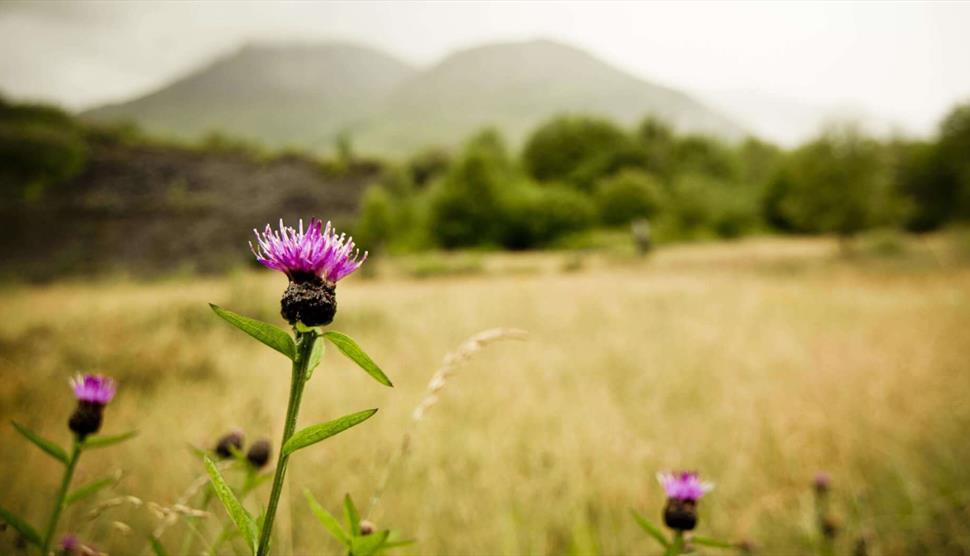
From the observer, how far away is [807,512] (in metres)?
2.04

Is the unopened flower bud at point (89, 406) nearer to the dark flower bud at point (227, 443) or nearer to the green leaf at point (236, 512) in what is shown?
the dark flower bud at point (227, 443)

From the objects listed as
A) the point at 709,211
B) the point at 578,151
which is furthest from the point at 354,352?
the point at 578,151

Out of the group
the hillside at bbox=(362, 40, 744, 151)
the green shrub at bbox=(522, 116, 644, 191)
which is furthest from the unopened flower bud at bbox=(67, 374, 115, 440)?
the hillside at bbox=(362, 40, 744, 151)

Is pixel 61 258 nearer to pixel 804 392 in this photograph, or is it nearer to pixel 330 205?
pixel 330 205

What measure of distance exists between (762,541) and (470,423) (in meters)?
1.71

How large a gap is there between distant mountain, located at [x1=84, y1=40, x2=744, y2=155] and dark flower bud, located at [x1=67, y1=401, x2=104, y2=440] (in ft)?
225

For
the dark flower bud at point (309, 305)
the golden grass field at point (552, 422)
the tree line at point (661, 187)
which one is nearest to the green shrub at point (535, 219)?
the tree line at point (661, 187)

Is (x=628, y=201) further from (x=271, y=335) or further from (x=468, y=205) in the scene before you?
(x=271, y=335)

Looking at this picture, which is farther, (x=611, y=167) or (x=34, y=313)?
(x=611, y=167)

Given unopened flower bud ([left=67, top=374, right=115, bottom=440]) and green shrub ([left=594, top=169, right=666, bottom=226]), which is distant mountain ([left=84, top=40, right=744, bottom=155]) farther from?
unopened flower bud ([left=67, top=374, right=115, bottom=440])

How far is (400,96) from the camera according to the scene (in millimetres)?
145000

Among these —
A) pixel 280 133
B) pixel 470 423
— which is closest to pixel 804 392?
→ pixel 470 423

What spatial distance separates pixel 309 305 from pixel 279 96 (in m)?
126

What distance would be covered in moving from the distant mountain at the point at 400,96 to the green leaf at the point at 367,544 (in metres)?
69.0
